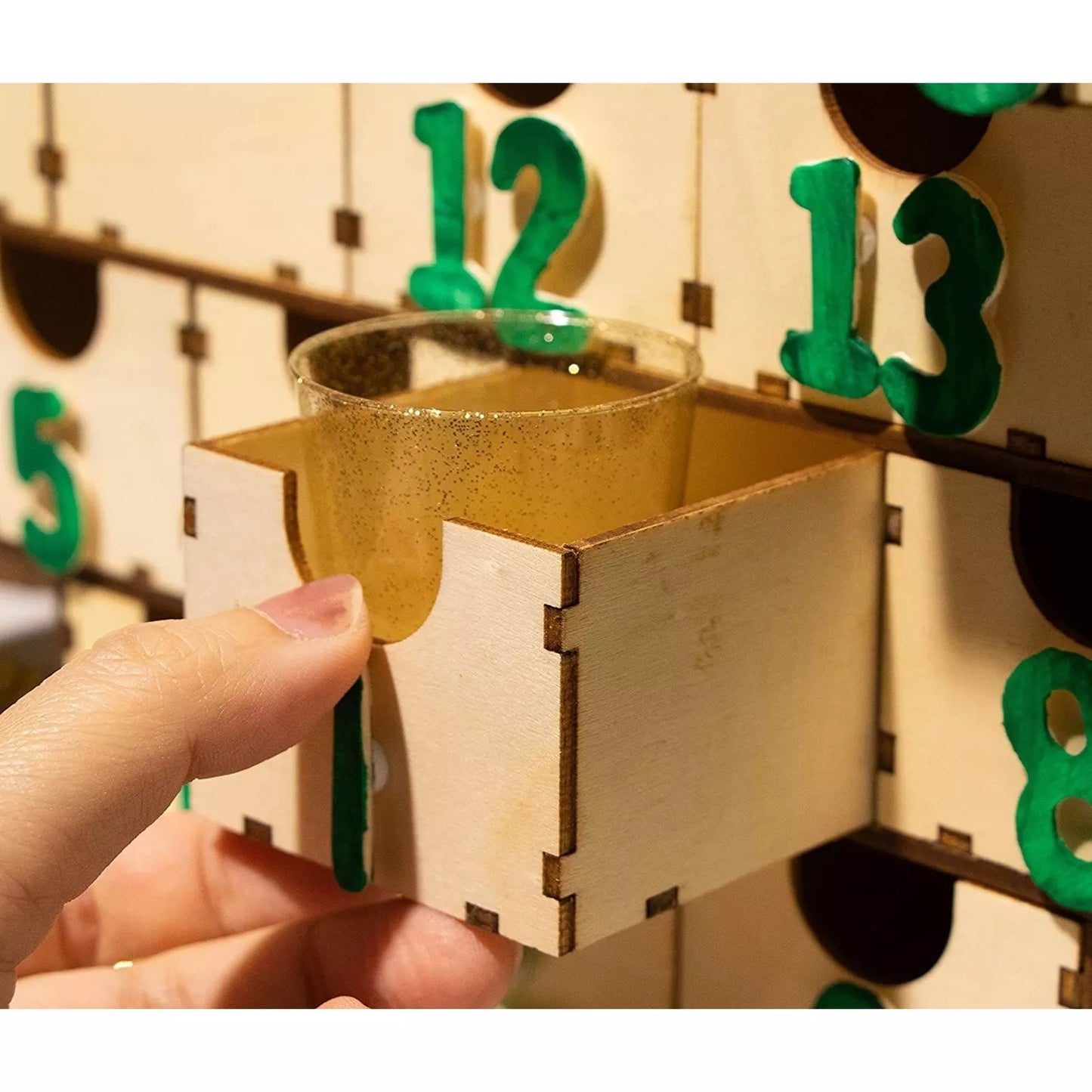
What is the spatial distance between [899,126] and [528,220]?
0.18 metres

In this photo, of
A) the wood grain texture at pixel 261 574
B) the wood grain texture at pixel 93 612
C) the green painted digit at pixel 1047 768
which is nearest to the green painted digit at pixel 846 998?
the green painted digit at pixel 1047 768

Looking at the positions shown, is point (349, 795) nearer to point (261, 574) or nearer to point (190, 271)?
point (261, 574)

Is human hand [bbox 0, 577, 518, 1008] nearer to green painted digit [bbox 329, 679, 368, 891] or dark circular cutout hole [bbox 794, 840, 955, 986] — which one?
green painted digit [bbox 329, 679, 368, 891]

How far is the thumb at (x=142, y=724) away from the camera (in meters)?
0.66

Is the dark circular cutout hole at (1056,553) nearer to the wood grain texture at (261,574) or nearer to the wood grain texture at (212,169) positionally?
the wood grain texture at (261,574)

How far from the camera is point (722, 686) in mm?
734

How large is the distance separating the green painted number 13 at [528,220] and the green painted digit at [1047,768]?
0.25 metres

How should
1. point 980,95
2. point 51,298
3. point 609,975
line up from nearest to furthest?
1. point 980,95
2. point 609,975
3. point 51,298

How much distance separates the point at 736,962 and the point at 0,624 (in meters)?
0.55

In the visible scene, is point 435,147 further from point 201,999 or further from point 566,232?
point 201,999

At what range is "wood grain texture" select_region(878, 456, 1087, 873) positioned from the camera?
0.75 meters

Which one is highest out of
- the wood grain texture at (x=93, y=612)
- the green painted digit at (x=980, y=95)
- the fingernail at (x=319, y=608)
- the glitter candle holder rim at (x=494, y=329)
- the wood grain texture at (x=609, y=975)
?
the green painted digit at (x=980, y=95)

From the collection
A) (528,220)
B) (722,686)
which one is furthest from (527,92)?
(722,686)

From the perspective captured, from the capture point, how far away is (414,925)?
806 mm
